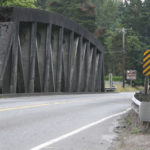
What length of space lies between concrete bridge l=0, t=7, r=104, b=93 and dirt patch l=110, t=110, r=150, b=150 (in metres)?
12.2

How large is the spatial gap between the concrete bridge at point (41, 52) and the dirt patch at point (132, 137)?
1222 cm

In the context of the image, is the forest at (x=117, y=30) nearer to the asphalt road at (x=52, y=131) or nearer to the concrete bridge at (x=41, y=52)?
the concrete bridge at (x=41, y=52)

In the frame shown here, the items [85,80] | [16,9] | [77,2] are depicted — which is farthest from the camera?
[77,2]

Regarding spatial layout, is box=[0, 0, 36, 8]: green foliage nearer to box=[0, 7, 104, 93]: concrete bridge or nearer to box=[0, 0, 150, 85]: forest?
box=[0, 7, 104, 93]: concrete bridge

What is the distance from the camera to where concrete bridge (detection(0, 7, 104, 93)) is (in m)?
22.7

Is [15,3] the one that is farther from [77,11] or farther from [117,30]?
[117,30]

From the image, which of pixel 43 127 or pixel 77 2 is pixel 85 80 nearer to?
pixel 43 127

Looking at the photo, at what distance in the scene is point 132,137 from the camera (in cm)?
839

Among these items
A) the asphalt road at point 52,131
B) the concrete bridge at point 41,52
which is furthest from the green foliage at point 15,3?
the asphalt road at point 52,131

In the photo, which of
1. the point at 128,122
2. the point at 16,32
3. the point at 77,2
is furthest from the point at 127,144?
the point at 77,2

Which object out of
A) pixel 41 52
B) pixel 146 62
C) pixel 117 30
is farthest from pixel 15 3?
pixel 117 30

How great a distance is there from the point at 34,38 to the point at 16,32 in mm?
1644

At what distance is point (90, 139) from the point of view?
825 centimetres

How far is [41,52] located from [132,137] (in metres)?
→ 18.2
